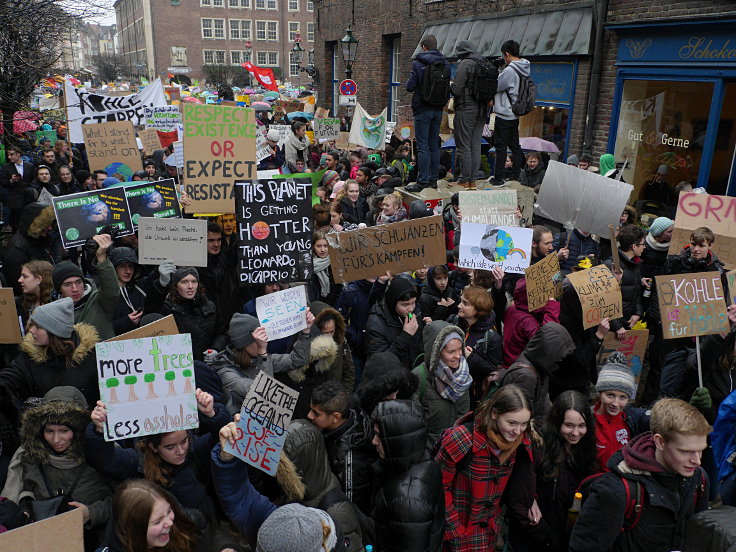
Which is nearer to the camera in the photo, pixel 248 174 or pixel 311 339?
pixel 311 339

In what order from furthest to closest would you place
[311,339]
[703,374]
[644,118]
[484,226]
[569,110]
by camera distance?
[569,110], [644,118], [484,226], [703,374], [311,339]

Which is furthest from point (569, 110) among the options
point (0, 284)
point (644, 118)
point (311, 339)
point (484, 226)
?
point (0, 284)

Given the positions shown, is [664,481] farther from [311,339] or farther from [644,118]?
[644,118]

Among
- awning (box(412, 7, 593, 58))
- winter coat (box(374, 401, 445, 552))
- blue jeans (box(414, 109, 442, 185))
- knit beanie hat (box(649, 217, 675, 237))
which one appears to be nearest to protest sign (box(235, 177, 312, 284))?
winter coat (box(374, 401, 445, 552))

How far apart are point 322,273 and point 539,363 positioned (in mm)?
2304

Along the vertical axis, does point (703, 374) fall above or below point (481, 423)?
below

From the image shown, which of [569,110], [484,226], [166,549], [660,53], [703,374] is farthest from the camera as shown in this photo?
[569,110]

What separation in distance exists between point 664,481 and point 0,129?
371 inches

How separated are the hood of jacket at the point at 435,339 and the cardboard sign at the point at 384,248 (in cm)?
148

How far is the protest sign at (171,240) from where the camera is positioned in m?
5.01

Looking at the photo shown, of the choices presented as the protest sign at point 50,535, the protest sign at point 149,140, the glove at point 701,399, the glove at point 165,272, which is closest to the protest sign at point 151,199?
the glove at point 165,272

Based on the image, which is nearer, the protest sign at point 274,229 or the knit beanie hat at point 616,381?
the knit beanie hat at point 616,381

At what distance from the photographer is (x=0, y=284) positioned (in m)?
5.13

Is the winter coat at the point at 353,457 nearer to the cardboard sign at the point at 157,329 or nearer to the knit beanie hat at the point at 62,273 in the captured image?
the cardboard sign at the point at 157,329
